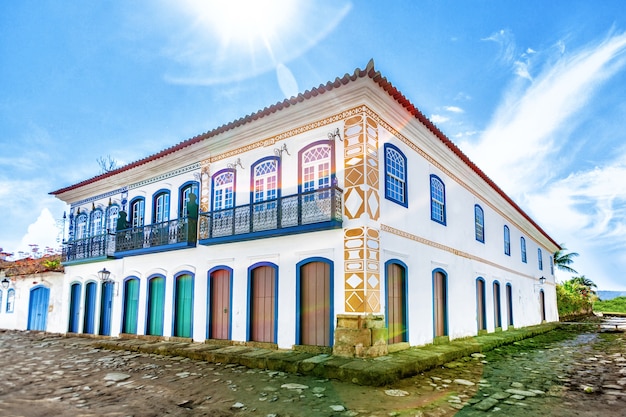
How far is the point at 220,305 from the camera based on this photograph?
37.9 ft

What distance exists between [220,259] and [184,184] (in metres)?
3.16

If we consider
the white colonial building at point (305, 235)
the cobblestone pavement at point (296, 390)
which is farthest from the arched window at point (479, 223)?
the cobblestone pavement at point (296, 390)

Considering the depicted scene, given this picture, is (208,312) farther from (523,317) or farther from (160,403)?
(523,317)

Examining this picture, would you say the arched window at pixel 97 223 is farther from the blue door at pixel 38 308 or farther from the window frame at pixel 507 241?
Answer: the window frame at pixel 507 241

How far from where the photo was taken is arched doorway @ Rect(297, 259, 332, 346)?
9.29 m

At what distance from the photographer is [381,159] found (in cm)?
980

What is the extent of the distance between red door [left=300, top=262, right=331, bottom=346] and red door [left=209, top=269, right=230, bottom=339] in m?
2.61

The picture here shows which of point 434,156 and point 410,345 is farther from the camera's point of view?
point 434,156

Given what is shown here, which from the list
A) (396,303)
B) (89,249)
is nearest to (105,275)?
(89,249)

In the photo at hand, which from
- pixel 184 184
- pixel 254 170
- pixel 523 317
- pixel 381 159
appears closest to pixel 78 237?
pixel 184 184

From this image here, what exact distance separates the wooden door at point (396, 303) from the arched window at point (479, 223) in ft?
19.5

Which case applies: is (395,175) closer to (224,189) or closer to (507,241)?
(224,189)

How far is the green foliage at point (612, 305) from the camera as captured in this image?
144 ft

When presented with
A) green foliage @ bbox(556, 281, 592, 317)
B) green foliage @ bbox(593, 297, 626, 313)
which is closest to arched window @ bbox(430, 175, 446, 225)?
green foliage @ bbox(556, 281, 592, 317)
